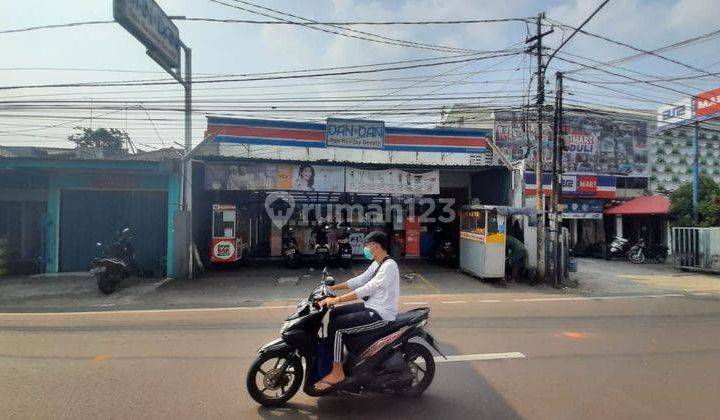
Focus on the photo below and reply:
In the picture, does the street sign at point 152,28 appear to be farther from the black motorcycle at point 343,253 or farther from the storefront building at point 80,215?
the black motorcycle at point 343,253

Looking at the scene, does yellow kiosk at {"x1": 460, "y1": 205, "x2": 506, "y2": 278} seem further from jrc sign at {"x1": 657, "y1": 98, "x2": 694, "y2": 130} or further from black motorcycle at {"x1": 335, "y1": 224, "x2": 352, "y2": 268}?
jrc sign at {"x1": 657, "y1": 98, "x2": 694, "y2": 130}

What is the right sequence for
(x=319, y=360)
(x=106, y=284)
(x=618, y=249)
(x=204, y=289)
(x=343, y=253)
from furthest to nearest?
(x=618, y=249)
(x=343, y=253)
(x=204, y=289)
(x=106, y=284)
(x=319, y=360)

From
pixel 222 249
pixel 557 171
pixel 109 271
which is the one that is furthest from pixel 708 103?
pixel 109 271

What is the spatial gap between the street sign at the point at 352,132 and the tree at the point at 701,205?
1240 cm

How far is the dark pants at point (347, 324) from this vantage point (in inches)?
142

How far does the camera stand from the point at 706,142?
22250mm

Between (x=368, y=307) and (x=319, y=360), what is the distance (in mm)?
664

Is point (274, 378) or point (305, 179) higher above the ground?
point (305, 179)

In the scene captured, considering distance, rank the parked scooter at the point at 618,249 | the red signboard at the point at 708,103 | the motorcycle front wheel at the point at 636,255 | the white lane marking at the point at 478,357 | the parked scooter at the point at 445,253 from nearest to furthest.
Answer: the white lane marking at the point at 478,357 < the parked scooter at the point at 445,253 < the red signboard at the point at 708,103 < the motorcycle front wheel at the point at 636,255 < the parked scooter at the point at 618,249

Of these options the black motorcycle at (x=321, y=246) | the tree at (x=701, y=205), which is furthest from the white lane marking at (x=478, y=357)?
the tree at (x=701, y=205)

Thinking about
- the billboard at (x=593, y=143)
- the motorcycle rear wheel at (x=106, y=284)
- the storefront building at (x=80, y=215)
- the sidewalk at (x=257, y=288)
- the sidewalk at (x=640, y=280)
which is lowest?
the sidewalk at (x=640, y=280)

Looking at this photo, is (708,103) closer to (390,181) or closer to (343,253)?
(390,181)

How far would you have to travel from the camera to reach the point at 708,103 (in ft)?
51.7

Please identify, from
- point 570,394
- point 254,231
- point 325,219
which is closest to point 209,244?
point 254,231
